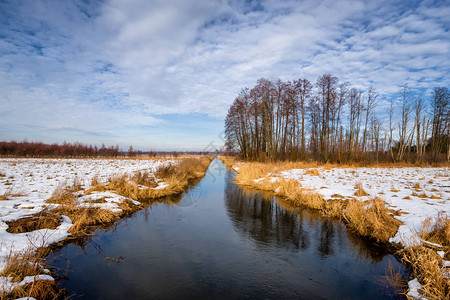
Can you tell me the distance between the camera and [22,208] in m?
6.69

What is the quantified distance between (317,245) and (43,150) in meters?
60.6

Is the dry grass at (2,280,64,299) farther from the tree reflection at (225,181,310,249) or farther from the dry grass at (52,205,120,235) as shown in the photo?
the tree reflection at (225,181,310,249)

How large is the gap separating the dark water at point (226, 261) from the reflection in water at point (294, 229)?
34 millimetres

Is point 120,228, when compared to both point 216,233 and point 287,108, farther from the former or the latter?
point 287,108

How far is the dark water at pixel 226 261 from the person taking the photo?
3930 millimetres

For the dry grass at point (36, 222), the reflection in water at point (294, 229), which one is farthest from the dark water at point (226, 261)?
the dry grass at point (36, 222)

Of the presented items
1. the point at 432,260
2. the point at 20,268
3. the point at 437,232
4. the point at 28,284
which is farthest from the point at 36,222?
the point at 437,232

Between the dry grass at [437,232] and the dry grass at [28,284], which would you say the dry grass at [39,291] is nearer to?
the dry grass at [28,284]

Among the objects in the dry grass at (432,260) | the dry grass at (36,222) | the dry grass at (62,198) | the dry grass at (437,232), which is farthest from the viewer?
the dry grass at (62,198)

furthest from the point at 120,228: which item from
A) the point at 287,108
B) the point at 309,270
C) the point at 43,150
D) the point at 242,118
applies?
the point at 43,150

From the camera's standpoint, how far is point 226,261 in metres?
5.01

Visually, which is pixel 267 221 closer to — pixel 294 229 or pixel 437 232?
pixel 294 229

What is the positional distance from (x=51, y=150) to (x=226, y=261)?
59436 millimetres

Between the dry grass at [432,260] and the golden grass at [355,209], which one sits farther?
the golden grass at [355,209]
